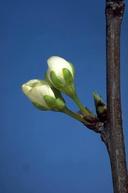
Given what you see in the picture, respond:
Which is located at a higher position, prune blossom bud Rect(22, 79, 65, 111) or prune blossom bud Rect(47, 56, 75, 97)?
A: prune blossom bud Rect(47, 56, 75, 97)

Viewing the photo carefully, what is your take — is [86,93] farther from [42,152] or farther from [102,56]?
[42,152]

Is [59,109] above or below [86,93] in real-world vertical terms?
below

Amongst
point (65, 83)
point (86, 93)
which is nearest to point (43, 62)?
point (86, 93)
